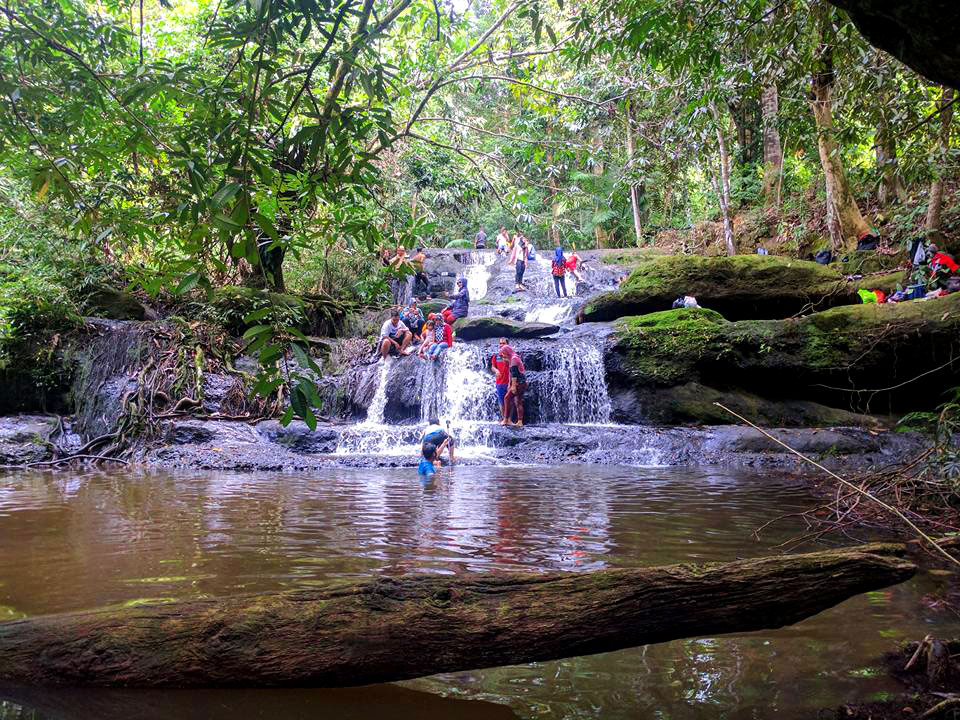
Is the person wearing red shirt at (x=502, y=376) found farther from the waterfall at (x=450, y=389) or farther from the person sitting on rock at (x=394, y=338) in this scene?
the person sitting on rock at (x=394, y=338)

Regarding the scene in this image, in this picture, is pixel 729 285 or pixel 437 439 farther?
pixel 729 285

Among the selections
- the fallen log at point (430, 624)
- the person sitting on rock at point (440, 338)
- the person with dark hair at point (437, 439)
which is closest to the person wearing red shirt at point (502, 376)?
the person sitting on rock at point (440, 338)

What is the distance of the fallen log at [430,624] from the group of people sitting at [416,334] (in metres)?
13.5

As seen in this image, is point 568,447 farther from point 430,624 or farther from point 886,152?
point 430,624

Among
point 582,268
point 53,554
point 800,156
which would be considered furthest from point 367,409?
point 800,156

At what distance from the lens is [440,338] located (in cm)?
1717

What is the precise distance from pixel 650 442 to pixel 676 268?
6108 mm

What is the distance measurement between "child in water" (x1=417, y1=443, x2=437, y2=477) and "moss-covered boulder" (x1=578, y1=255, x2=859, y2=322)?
8408 millimetres

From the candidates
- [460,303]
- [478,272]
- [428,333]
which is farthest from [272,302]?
[478,272]

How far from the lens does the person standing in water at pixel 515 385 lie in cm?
1461

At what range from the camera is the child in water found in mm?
10469

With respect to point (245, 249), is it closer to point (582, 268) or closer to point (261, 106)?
point (261, 106)

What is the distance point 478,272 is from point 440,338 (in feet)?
30.4

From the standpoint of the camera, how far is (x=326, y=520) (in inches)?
269
